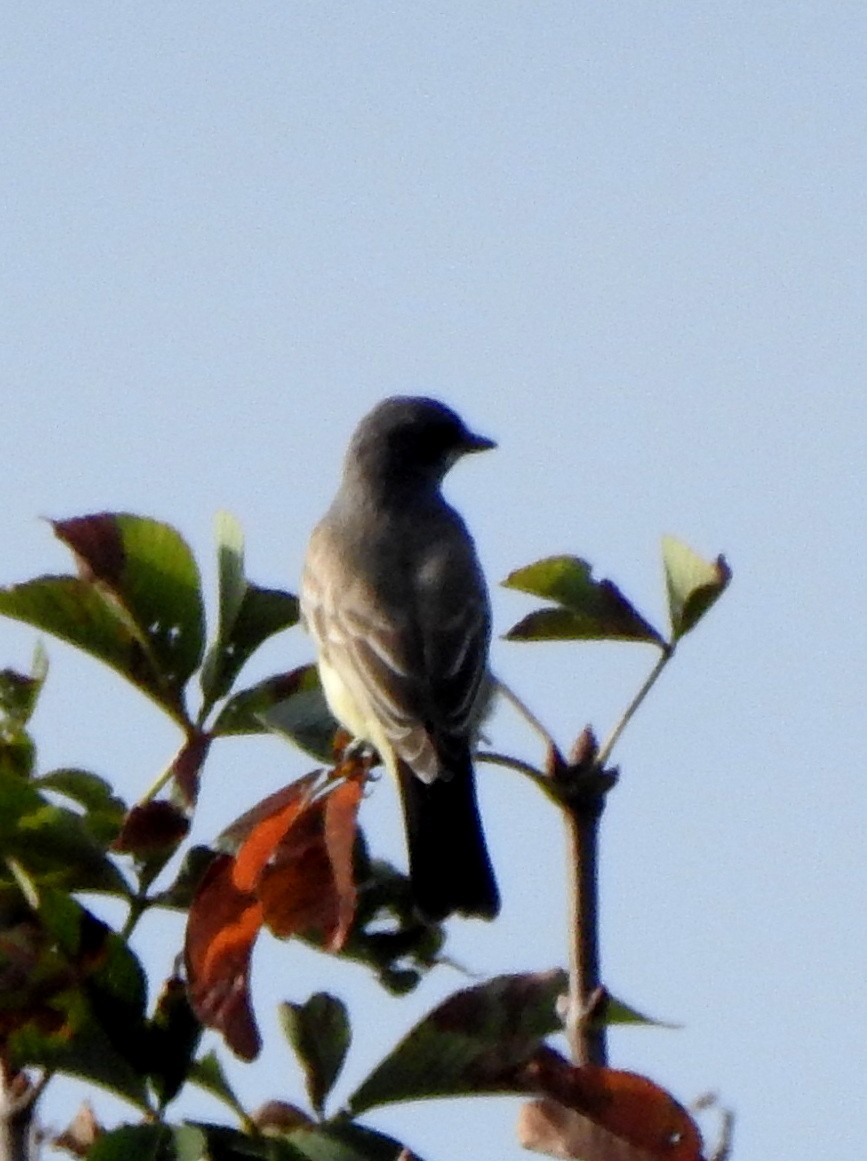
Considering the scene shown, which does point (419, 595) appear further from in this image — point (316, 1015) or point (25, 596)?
point (316, 1015)

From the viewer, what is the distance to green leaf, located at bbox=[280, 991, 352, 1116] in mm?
2734

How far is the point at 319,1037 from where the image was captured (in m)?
2.78

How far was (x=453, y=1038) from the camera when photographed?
2.67 m

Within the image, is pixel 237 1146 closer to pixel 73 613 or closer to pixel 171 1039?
pixel 171 1039

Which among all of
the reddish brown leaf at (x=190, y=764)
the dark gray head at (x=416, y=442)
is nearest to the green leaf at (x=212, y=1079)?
the reddish brown leaf at (x=190, y=764)

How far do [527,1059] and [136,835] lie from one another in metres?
0.59

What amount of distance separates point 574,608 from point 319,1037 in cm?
70

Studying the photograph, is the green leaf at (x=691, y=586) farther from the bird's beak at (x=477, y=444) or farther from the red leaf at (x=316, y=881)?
the bird's beak at (x=477, y=444)

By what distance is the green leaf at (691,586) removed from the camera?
2.90 meters

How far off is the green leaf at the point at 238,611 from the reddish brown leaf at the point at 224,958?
1.15ft

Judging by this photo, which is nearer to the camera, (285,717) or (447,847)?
(285,717)

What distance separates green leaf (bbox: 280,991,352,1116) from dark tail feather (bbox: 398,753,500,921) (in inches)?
13.9

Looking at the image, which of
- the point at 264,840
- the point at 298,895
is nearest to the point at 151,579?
the point at 264,840

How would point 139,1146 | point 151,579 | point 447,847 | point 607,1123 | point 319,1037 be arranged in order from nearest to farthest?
1. point 607,1123
2. point 139,1146
3. point 319,1037
4. point 151,579
5. point 447,847
